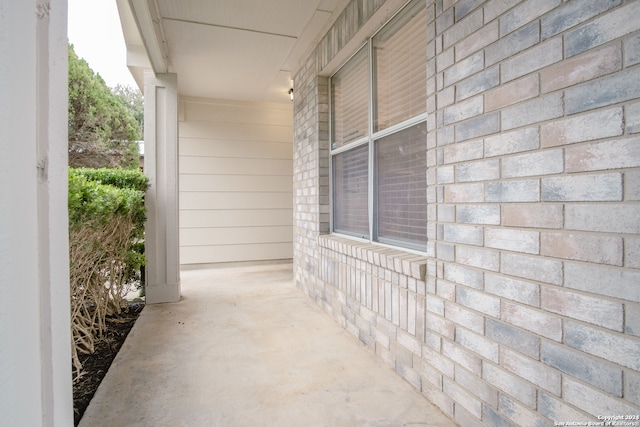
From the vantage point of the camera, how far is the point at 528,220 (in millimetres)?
1366

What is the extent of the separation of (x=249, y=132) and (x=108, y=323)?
3846 mm

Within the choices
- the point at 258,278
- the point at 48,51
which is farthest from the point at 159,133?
the point at 48,51

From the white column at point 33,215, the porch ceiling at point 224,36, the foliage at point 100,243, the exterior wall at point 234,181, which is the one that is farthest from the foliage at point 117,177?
the white column at point 33,215

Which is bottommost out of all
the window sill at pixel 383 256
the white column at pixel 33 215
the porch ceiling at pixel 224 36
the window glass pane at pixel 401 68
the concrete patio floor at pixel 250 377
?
the concrete patio floor at pixel 250 377

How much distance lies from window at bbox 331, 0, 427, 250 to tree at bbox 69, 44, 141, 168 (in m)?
6.46

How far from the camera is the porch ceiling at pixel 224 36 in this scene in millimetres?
2979

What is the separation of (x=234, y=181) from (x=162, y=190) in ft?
6.99

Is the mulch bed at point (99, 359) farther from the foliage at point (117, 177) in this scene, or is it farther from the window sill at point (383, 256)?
the window sill at point (383, 256)

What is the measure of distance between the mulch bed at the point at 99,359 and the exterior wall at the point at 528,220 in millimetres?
1900

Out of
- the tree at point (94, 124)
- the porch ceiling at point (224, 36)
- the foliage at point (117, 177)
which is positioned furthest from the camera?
the tree at point (94, 124)

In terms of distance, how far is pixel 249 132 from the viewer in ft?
20.3

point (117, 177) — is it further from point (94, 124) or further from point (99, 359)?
point (94, 124)

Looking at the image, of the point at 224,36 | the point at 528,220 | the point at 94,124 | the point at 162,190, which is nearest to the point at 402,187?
the point at 528,220

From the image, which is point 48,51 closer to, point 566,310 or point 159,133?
point 566,310
